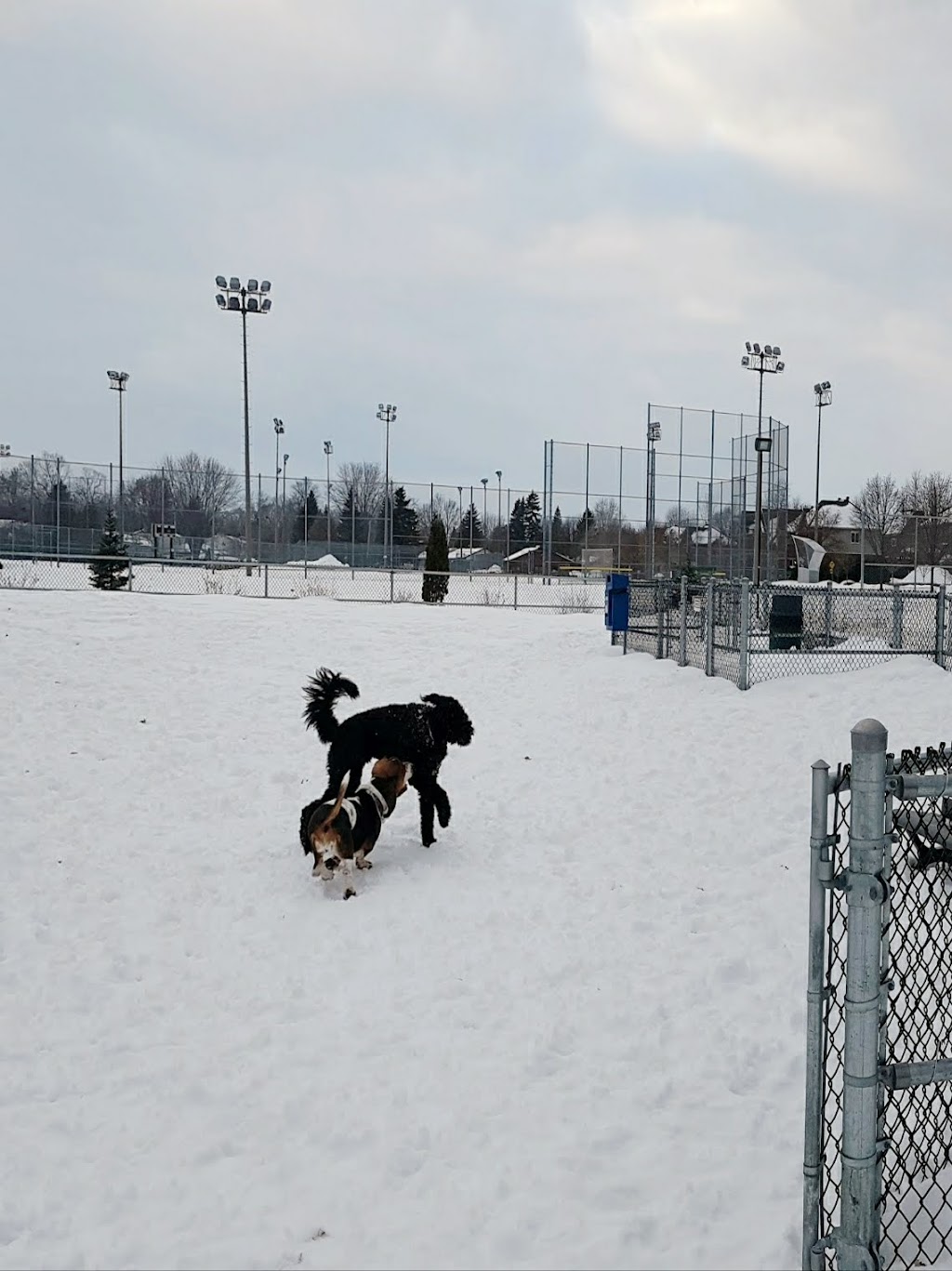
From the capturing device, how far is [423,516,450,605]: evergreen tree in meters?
26.5

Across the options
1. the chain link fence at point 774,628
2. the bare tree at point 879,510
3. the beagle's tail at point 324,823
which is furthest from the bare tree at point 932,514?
the beagle's tail at point 324,823

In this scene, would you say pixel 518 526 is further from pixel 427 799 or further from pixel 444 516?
pixel 427 799

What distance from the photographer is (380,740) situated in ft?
22.9

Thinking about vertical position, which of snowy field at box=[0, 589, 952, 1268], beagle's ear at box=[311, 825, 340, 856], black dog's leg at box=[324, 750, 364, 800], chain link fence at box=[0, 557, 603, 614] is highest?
chain link fence at box=[0, 557, 603, 614]

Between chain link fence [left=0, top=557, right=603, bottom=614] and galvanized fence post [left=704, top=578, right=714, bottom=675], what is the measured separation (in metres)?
10.8

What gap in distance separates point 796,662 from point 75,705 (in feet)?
31.1

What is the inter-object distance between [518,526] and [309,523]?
9951 mm

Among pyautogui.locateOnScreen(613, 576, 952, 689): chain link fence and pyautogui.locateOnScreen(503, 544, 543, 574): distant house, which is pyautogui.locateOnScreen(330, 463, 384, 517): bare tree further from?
pyautogui.locateOnScreen(613, 576, 952, 689): chain link fence

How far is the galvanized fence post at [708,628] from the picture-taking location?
12.7 m

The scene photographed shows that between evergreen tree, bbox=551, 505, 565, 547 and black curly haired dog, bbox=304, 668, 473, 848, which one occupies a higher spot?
evergreen tree, bbox=551, 505, 565, 547

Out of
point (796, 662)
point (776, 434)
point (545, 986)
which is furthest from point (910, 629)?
point (776, 434)

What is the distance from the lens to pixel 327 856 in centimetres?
611

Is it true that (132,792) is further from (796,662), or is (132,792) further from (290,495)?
(290,495)

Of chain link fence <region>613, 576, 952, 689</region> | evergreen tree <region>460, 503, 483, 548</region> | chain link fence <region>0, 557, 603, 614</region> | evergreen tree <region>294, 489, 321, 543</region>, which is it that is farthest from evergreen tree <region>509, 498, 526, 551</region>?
chain link fence <region>613, 576, 952, 689</region>
